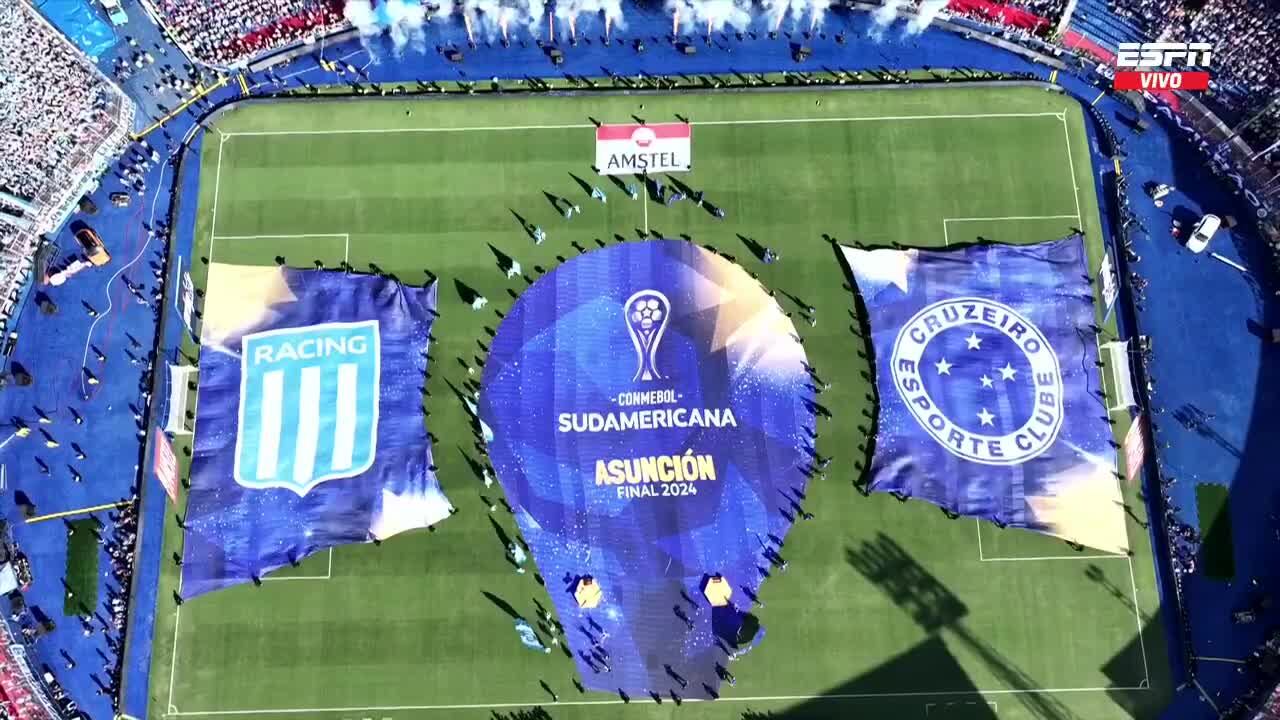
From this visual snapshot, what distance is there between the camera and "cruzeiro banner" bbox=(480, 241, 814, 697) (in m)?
32.9

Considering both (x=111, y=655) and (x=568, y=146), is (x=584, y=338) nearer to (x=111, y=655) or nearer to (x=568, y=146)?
(x=568, y=146)

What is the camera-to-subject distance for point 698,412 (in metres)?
34.5

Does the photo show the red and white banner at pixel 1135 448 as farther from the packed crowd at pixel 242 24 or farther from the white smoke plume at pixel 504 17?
the packed crowd at pixel 242 24

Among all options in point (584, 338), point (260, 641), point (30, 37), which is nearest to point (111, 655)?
point (260, 641)

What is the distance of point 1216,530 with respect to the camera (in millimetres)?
33594

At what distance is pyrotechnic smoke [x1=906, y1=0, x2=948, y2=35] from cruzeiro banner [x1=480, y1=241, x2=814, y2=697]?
50.3 ft

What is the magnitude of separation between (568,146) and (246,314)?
16486 millimetres

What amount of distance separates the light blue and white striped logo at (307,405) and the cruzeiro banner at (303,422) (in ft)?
0.14

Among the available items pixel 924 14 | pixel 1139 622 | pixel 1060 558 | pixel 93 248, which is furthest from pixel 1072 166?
pixel 93 248

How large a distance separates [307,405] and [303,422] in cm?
75

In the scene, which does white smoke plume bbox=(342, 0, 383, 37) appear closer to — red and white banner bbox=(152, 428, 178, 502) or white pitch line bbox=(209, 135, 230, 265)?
white pitch line bbox=(209, 135, 230, 265)

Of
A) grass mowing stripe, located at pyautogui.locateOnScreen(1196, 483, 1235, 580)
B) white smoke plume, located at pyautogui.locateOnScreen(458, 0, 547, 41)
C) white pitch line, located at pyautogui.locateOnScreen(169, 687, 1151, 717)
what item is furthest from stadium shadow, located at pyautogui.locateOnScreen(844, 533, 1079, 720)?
white smoke plume, located at pyautogui.locateOnScreen(458, 0, 547, 41)

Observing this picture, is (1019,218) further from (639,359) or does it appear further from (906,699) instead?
(906,699)

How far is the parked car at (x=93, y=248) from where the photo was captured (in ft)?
121
